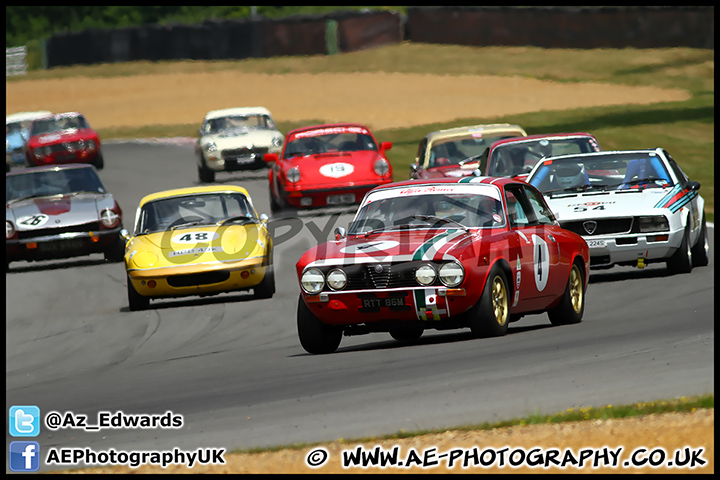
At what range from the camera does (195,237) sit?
15.0m

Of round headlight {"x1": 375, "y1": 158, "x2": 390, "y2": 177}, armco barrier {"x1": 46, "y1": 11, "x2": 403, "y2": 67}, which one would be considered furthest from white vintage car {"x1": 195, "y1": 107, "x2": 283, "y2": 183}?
armco barrier {"x1": 46, "y1": 11, "x2": 403, "y2": 67}

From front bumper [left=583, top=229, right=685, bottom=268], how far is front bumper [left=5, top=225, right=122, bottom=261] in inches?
300

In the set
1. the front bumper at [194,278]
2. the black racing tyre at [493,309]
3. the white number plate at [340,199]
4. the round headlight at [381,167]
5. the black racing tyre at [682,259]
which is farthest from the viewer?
the round headlight at [381,167]

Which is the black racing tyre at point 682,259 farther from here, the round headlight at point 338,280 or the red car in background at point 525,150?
the round headlight at point 338,280

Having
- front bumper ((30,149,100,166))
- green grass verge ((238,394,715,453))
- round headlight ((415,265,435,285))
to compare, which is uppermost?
round headlight ((415,265,435,285))

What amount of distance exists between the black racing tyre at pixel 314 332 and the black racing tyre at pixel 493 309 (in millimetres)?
1186

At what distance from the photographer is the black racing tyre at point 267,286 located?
583 inches

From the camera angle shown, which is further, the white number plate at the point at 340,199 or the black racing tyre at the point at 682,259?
the white number plate at the point at 340,199

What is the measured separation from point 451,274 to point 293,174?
11575mm

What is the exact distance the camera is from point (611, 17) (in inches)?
2224

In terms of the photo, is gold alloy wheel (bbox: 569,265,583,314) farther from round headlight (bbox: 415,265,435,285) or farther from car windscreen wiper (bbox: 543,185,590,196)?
car windscreen wiper (bbox: 543,185,590,196)

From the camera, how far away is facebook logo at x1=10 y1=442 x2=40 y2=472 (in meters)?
7.07

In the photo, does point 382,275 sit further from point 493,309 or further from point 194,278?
point 194,278

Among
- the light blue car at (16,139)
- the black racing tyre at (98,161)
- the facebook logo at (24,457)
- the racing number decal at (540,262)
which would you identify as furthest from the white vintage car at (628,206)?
the light blue car at (16,139)
